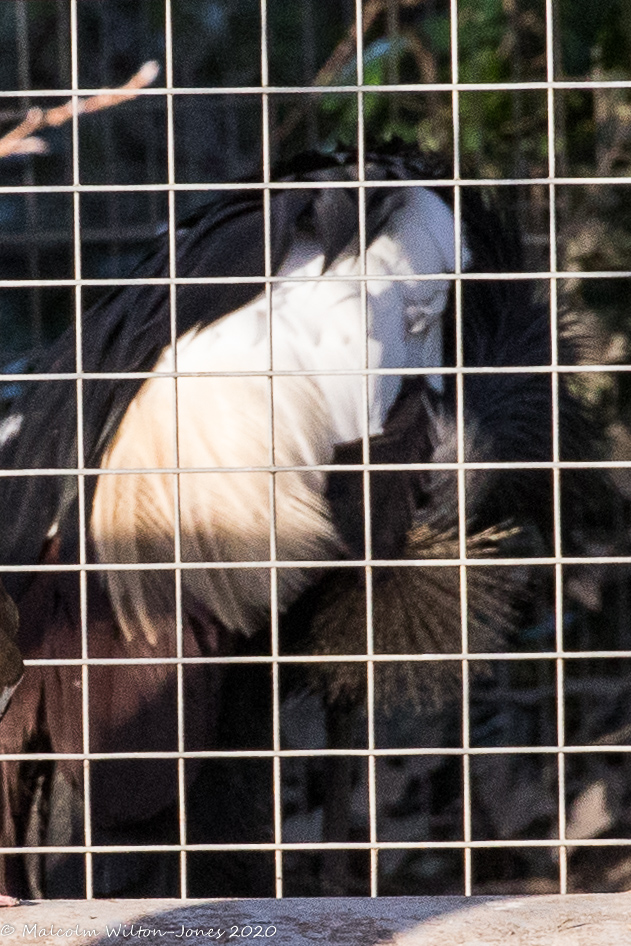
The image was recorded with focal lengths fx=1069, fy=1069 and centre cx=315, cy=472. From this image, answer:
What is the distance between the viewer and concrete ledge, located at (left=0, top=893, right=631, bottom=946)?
149cm

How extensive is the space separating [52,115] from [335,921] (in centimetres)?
136

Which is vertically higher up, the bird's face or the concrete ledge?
the bird's face

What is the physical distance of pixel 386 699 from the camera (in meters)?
1.95

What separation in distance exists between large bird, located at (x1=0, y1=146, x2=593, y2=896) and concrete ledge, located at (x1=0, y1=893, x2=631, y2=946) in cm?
38

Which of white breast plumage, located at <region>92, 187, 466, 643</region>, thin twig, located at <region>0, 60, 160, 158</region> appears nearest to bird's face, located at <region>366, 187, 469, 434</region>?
white breast plumage, located at <region>92, 187, 466, 643</region>

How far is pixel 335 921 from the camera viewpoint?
1550 millimetres

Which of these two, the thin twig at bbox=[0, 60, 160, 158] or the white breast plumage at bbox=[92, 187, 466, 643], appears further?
the white breast plumage at bbox=[92, 187, 466, 643]

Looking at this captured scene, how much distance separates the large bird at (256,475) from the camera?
193 cm

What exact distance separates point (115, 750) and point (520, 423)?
959 mm

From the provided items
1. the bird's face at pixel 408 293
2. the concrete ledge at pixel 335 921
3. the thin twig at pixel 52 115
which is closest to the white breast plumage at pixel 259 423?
the bird's face at pixel 408 293

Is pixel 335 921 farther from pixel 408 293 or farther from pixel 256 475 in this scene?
pixel 408 293

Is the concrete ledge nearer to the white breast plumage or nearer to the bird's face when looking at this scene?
the white breast plumage

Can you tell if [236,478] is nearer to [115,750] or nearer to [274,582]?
[274,582]

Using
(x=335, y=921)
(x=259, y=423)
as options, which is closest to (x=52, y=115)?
(x=259, y=423)
